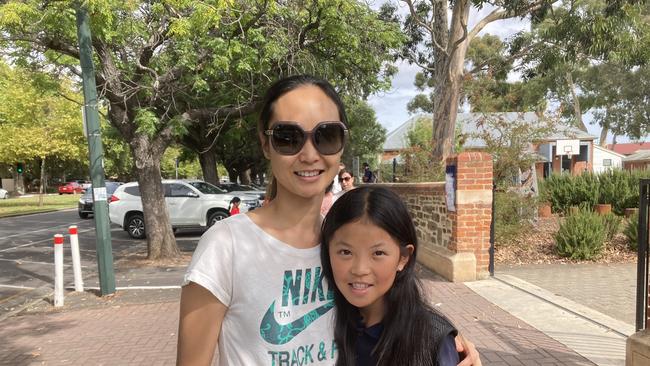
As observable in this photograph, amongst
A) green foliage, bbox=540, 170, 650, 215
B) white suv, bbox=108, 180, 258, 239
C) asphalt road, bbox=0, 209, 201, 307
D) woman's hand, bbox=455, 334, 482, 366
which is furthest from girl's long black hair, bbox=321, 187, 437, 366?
green foliage, bbox=540, 170, 650, 215

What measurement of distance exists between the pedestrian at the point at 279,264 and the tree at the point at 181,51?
604cm

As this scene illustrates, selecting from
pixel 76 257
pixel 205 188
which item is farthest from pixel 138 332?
pixel 205 188

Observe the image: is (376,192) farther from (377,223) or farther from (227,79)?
(227,79)

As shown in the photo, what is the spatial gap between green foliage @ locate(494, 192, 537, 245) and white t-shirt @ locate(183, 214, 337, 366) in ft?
28.2

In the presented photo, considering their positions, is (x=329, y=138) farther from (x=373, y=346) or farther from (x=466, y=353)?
(x=466, y=353)

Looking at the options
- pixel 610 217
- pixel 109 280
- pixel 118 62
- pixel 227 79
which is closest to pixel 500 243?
pixel 610 217

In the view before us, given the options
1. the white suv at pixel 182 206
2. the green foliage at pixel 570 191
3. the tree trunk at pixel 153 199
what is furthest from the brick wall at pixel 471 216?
the white suv at pixel 182 206

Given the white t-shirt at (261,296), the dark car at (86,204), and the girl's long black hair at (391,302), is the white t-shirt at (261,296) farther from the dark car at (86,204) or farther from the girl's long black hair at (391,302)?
the dark car at (86,204)

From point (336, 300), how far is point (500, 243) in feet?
28.6

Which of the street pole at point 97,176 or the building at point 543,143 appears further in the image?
the building at point 543,143

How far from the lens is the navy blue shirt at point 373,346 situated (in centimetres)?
142

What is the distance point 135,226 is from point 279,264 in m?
14.2

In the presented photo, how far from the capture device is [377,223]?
1526 mm

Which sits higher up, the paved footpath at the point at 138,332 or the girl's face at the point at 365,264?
the girl's face at the point at 365,264
